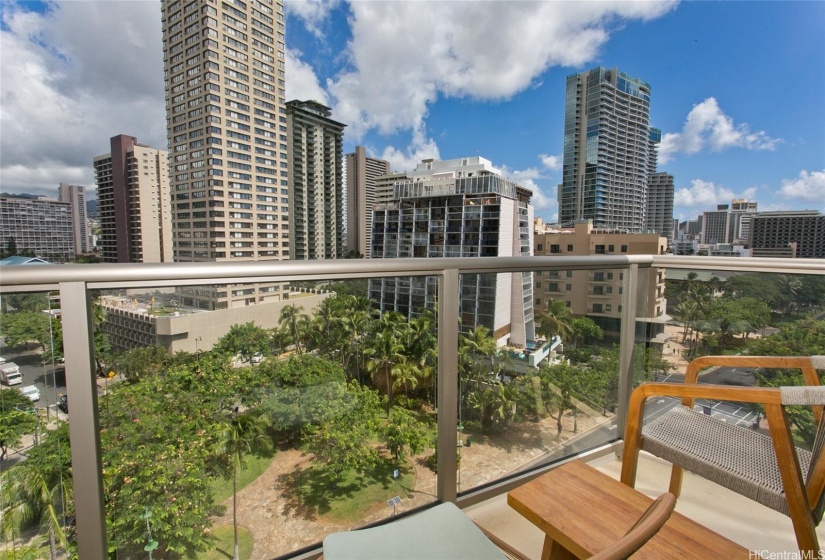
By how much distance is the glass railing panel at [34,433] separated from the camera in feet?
3.09

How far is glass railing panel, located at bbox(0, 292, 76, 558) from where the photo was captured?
3.09 ft

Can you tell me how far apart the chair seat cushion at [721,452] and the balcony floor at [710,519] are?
44 cm

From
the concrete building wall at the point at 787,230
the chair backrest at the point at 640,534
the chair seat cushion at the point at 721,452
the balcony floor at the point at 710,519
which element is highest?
the concrete building wall at the point at 787,230

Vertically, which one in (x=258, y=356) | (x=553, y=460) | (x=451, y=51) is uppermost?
(x=451, y=51)

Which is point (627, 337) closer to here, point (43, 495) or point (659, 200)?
point (43, 495)

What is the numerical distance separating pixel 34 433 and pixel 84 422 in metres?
0.10

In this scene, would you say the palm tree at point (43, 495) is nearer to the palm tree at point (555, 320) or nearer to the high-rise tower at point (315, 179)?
the palm tree at point (555, 320)

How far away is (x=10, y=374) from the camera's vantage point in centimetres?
94

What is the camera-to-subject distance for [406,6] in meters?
12.7

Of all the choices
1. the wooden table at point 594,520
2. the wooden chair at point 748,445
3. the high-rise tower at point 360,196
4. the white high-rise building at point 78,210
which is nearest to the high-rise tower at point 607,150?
the high-rise tower at point 360,196

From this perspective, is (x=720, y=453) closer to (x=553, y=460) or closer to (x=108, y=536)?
(x=553, y=460)

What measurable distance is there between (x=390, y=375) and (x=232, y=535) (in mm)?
726

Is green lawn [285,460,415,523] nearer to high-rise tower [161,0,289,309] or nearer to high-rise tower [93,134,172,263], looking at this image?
high-rise tower [161,0,289,309]

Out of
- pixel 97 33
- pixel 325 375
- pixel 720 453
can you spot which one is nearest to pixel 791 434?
pixel 720 453
